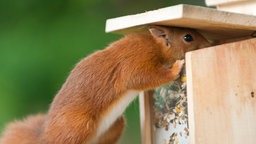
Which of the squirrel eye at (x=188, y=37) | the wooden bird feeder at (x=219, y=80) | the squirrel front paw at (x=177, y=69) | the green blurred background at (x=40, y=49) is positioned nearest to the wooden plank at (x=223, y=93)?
the wooden bird feeder at (x=219, y=80)

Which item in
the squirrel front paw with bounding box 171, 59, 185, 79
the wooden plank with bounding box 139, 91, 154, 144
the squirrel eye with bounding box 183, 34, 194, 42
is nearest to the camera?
the squirrel front paw with bounding box 171, 59, 185, 79

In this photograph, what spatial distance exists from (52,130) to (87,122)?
0.53ft

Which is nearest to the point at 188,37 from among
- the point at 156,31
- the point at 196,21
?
the point at 156,31

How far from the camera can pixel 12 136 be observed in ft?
11.2

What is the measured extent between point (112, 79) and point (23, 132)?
552 millimetres

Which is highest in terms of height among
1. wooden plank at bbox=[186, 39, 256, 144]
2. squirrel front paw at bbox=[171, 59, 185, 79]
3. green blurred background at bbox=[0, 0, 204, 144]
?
green blurred background at bbox=[0, 0, 204, 144]

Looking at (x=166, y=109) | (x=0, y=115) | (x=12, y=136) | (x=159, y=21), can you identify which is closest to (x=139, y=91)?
(x=166, y=109)

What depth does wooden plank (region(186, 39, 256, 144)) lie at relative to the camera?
2854 mm

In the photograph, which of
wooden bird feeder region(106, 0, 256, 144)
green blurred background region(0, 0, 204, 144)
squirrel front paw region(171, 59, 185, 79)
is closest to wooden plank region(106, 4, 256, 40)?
wooden bird feeder region(106, 0, 256, 144)

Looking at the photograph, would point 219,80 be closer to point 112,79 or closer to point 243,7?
point 112,79

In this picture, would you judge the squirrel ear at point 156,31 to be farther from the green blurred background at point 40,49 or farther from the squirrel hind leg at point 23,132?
the green blurred background at point 40,49

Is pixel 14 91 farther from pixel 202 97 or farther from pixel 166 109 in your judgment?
pixel 202 97

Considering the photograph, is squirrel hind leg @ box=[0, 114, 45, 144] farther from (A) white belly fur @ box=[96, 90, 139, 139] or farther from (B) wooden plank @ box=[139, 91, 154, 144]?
(B) wooden plank @ box=[139, 91, 154, 144]

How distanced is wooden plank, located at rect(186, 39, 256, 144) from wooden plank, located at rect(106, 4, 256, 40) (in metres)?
0.10
